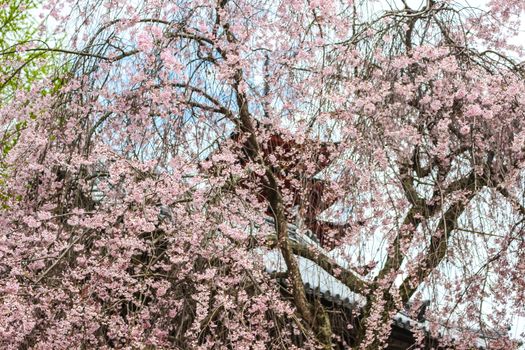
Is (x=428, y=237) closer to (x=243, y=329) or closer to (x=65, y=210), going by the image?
(x=243, y=329)

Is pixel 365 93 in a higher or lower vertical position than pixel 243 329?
higher

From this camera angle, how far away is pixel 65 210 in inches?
167

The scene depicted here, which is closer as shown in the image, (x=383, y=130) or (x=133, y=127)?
(x=383, y=130)

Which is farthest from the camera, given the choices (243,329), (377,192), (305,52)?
(305,52)

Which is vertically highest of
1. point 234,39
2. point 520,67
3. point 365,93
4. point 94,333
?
point 520,67

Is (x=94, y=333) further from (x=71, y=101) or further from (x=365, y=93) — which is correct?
(x=365, y=93)

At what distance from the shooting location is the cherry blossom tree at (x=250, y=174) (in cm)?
381

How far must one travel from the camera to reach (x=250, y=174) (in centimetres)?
432

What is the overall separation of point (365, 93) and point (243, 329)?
58.9 inches

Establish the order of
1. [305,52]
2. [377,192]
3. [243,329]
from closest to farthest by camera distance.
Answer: [243,329]
[377,192]
[305,52]

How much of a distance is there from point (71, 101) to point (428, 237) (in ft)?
7.65

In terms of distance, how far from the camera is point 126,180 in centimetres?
385

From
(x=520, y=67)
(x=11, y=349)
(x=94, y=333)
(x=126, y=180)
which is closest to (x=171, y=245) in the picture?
(x=126, y=180)

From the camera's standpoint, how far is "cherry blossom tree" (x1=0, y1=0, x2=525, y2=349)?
12.5ft
